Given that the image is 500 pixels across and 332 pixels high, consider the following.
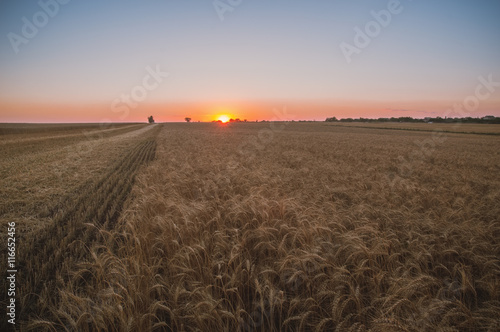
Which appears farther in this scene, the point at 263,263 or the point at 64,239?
the point at 64,239

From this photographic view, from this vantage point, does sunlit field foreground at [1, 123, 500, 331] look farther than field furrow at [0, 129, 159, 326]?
No

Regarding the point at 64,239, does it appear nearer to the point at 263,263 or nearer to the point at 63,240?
the point at 63,240

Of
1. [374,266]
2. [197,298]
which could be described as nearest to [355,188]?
[374,266]

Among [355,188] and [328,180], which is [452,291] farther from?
[328,180]

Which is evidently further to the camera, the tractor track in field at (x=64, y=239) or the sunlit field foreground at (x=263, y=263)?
the tractor track in field at (x=64, y=239)

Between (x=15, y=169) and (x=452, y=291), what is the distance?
17.3m

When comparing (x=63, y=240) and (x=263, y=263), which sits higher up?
(x=263, y=263)

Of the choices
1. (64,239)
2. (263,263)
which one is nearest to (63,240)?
(64,239)

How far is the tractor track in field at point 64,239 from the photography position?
10.7ft

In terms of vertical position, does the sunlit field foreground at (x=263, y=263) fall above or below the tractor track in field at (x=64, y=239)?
above

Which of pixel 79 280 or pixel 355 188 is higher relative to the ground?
pixel 355 188

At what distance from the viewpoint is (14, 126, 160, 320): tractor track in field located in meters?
3.25

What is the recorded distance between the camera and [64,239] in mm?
4527

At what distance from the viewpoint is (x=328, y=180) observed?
8367mm
